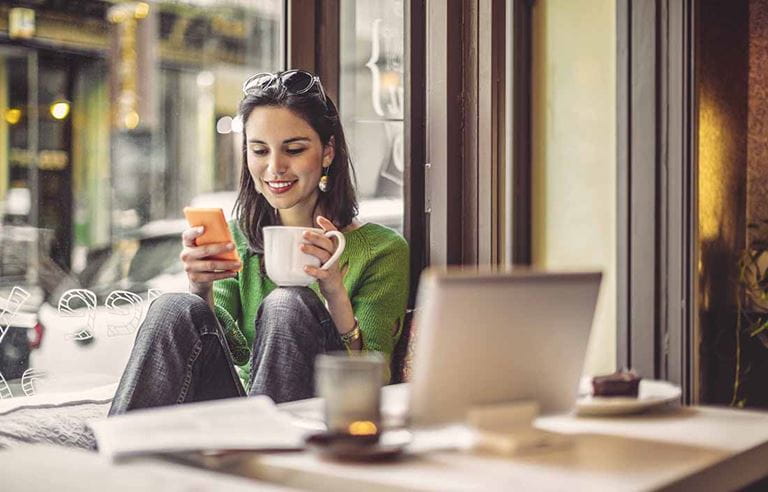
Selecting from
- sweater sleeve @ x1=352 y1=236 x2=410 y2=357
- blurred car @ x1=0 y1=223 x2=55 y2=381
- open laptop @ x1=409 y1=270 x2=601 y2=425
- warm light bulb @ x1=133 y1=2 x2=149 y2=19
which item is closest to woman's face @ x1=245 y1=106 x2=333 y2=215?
sweater sleeve @ x1=352 y1=236 x2=410 y2=357

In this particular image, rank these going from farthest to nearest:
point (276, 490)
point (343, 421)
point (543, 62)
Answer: point (543, 62), point (343, 421), point (276, 490)

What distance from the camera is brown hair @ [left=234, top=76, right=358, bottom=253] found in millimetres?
2447

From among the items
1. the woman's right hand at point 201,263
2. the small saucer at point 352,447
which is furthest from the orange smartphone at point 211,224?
the small saucer at point 352,447

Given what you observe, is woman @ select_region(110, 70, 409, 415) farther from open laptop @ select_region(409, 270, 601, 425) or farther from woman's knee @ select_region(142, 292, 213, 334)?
open laptop @ select_region(409, 270, 601, 425)

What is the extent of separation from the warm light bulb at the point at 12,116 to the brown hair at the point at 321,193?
1.76 ft

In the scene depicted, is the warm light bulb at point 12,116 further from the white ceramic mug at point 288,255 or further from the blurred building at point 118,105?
the white ceramic mug at point 288,255

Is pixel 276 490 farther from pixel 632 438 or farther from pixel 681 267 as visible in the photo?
pixel 681 267

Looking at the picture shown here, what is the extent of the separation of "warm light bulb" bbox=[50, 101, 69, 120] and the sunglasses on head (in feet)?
1.42

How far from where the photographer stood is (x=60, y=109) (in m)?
2.24

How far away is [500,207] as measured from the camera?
2.70m

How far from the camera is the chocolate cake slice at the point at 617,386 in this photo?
4.90ft

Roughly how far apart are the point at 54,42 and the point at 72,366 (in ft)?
2.38

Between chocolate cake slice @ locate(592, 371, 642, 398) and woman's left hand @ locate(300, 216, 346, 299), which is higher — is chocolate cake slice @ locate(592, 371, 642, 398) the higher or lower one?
the lower one

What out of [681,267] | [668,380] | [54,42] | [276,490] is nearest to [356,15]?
[54,42]
